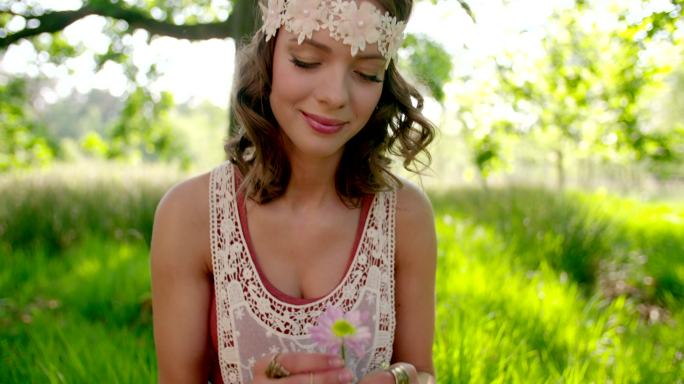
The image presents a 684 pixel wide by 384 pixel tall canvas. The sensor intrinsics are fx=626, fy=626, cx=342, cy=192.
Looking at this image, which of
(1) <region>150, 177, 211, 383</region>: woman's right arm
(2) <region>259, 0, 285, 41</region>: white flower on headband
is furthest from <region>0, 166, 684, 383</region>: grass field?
(2) <region>259, 0, 285, 41</region>: white flower on headband

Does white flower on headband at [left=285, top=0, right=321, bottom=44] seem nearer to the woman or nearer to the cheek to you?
the woman

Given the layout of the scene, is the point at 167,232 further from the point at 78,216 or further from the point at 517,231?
the point at 78,216

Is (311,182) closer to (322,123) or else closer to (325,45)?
(322,123)

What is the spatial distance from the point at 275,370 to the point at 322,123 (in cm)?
70

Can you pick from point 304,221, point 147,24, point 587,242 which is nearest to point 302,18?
point 304,221

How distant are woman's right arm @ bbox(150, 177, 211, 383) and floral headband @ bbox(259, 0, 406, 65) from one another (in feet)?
→ 1.96

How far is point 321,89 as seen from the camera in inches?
70.0

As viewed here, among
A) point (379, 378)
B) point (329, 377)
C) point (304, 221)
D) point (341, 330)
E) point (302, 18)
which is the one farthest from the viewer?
point (304, 221)

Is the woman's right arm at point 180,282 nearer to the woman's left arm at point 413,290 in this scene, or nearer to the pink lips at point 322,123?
the pink lips at point 322,123

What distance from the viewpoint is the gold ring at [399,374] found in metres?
1.73

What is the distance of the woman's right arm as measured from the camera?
6.34 feet

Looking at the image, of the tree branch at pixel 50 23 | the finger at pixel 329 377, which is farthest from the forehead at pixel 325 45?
the tree branch at pixel 50 23

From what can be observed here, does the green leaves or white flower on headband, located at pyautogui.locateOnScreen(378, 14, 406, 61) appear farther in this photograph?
the green leaves

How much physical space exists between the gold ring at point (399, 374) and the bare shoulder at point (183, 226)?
2.22ft
